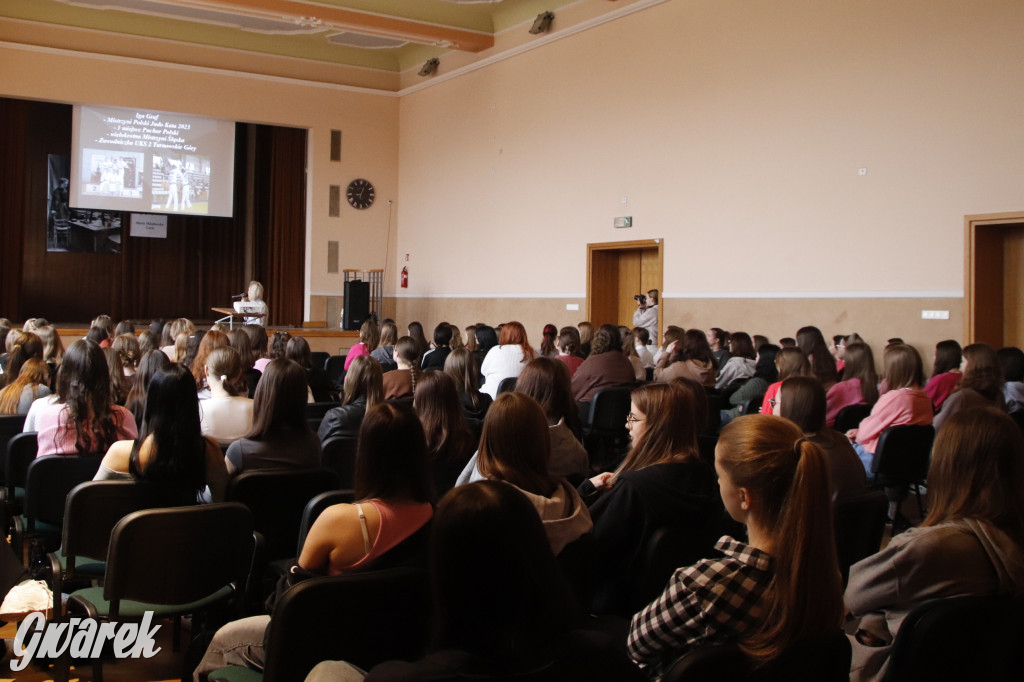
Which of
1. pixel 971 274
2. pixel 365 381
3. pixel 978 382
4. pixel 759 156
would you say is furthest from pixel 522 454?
pixel 759 156

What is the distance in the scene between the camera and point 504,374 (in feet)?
22.2

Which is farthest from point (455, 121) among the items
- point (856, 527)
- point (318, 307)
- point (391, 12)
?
point (856, 527)

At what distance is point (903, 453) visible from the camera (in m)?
4.69

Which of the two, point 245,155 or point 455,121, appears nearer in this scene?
point 455,121

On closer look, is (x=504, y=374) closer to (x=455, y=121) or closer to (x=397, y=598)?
(x=397, y=598)

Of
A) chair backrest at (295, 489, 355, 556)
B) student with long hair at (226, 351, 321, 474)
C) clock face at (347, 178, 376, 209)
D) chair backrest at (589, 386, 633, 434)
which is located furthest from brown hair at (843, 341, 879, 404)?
clock face at (347, 178, 376, 209)

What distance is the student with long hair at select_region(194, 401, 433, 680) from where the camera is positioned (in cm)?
222

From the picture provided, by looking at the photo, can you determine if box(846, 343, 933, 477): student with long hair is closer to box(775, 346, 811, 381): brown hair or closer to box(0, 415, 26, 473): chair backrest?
box(775, 346, 811, 381): brown hair

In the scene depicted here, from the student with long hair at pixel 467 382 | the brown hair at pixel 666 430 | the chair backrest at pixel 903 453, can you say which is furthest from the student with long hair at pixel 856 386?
the brown hair at pixel 666 430

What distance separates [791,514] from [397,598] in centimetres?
84

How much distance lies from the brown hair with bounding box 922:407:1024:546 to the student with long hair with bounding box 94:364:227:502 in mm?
2298

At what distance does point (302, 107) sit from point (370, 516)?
14.5 meters

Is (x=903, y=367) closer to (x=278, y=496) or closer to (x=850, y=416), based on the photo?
(x=850, y=416)

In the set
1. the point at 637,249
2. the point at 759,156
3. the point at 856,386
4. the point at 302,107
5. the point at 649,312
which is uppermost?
the point at 302,107
